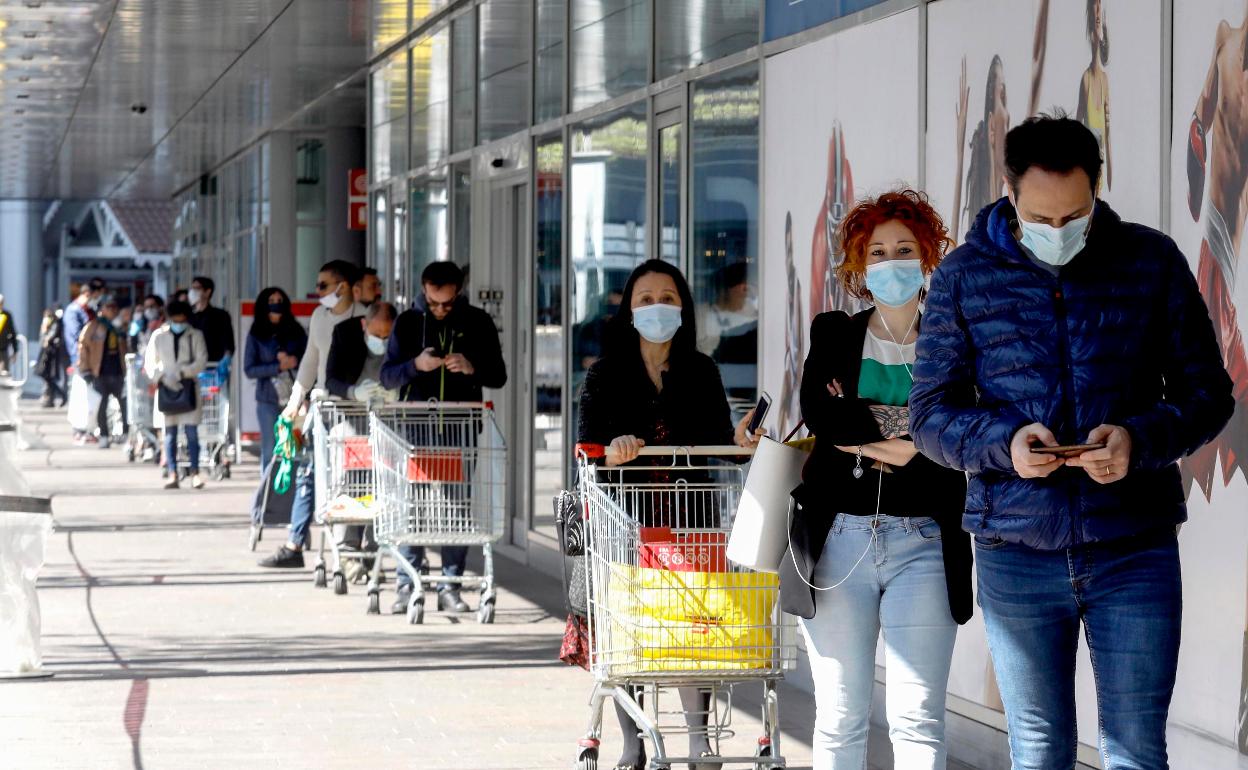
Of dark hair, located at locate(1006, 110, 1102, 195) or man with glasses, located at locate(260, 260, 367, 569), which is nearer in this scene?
dark hair, located at locate(1006, 110, 1102, 195)

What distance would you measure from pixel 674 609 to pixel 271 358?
9993 millimetres

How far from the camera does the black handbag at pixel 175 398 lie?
1891 cm

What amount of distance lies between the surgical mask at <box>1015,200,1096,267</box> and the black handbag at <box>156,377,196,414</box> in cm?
1587

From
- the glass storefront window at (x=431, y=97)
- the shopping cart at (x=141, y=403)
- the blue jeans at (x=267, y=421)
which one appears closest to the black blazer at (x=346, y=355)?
the blue jeans at (x=267, y=421)

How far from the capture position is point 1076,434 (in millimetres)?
3795

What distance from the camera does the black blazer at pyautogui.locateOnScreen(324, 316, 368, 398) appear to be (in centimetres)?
1156

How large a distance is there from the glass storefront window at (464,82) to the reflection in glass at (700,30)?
4.77 metres

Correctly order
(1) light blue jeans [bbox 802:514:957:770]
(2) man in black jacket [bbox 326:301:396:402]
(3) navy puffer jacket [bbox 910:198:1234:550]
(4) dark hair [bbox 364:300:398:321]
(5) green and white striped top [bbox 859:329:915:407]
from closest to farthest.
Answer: (3) navy puffer jacket [bbox 910:198:1234:550] < (1) light blue jeans [bbox 802:514:957:770] < (5) green and white striped top [bbox 859:329:915:407] < (2) man in black jacket [bbox 326:301:396:402] < (4) dark hair [bbox 364:300:398:321]

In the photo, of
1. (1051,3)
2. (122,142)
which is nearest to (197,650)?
(1051,3)

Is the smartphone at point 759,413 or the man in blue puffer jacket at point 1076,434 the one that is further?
the smartphone at point 759,413

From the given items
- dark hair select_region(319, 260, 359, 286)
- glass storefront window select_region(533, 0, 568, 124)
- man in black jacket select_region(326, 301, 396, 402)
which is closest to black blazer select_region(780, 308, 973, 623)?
man in black jacket select_region(326, 301, 396, 402)

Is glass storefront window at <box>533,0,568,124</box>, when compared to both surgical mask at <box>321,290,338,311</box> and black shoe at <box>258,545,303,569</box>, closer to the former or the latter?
surgical mask at <box>321,290,338,311</box>

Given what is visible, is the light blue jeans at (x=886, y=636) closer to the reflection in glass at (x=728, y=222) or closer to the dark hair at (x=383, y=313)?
the reflection in glass at (x=728, y=222)

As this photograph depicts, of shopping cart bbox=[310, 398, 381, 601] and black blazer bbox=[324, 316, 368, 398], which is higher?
black blazer bbox=[324, 316, 368, 398]
